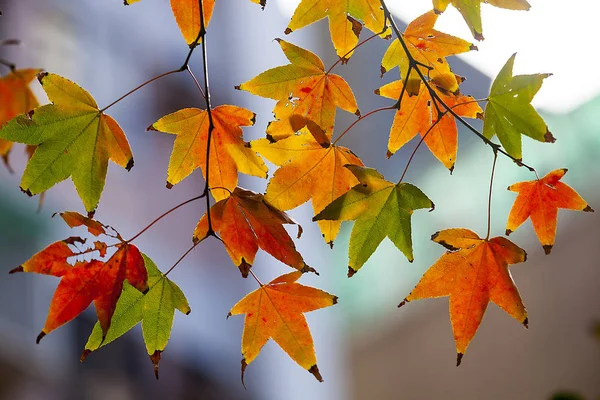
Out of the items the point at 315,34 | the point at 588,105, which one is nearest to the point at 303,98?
the point at 588,105

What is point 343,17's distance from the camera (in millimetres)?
524

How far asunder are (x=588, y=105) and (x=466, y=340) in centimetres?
274

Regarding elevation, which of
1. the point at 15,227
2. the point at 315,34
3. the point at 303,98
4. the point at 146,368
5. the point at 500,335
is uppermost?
the point at 303,98

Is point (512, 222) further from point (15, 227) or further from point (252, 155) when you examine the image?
point (15, 227)

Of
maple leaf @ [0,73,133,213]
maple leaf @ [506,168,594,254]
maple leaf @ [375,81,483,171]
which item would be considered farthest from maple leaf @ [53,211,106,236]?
maple leaf @ [506,168,594,254]

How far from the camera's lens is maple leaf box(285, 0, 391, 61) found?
0.51 m

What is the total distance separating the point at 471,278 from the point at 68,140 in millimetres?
375

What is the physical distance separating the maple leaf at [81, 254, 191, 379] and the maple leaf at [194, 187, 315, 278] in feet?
0.18

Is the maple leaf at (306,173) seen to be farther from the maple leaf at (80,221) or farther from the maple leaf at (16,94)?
the maple leaf at (16,94)

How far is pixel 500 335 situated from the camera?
3.25 m

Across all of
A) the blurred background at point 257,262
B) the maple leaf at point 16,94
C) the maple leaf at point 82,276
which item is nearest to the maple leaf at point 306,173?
the maple leaf at point 82,276

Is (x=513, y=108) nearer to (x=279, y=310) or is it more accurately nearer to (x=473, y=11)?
(x=473, y=11)

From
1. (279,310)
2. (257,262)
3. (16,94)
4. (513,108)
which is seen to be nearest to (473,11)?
(513,108)

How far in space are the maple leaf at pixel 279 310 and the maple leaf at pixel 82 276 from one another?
11 cm
